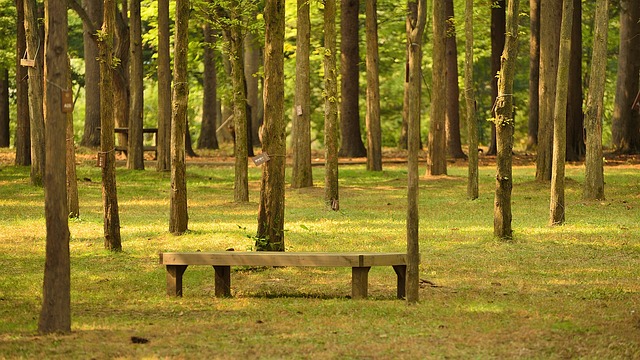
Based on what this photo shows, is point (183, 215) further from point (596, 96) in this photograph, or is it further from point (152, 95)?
point (152, 95)

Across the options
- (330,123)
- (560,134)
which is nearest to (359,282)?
(560,134)

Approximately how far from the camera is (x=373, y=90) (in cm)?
3184

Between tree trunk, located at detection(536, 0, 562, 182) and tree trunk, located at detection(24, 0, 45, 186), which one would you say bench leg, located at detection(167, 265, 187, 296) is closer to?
tree trunk, located at detection(24, 0, 45, 186)

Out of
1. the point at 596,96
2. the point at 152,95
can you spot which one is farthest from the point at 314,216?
the point at 152,95

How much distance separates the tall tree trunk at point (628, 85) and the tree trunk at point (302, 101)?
1474cm

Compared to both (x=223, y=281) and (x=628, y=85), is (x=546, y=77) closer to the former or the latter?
A: (x=223, y=281)

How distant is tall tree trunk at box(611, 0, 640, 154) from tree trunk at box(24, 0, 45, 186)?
19.4m

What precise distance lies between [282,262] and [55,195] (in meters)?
3.29

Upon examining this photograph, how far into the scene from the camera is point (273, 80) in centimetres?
1593

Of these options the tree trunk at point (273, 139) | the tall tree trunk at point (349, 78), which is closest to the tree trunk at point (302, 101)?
the tree trunk at point (273, 139)

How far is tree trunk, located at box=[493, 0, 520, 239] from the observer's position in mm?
17766

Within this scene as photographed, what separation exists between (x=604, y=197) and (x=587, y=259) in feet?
26.4

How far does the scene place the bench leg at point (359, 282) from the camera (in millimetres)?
13148

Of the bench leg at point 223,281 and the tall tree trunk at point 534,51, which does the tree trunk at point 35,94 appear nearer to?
the bench leg at point 223,281
